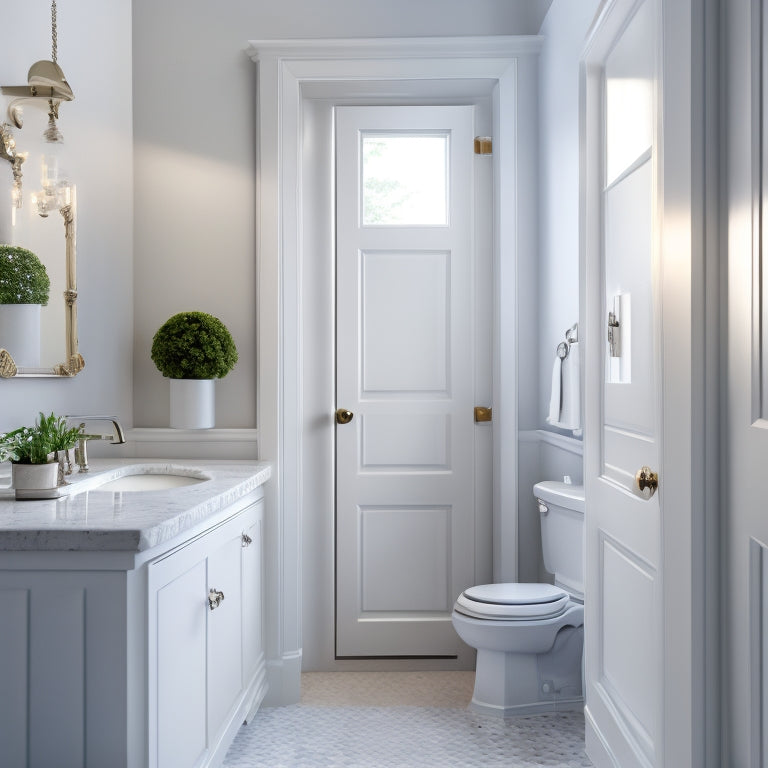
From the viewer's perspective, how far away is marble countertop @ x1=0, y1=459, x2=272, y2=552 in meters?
1.43

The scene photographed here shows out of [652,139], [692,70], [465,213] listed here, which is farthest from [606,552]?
[465,213]

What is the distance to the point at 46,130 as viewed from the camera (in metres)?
2.16

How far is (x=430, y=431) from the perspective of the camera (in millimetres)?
2973

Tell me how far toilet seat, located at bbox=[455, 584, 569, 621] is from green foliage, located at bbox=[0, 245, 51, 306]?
5.30 feet

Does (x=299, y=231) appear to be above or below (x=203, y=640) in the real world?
above

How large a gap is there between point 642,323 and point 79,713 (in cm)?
142

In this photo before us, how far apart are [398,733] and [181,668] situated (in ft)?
3.28

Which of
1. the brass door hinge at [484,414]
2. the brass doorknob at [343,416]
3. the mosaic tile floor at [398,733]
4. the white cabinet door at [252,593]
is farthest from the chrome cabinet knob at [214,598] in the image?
the brass door hinge at [484,414]

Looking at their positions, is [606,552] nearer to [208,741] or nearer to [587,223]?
[587,223]

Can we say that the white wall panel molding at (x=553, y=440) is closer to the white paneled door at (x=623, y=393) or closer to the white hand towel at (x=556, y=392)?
the white hand towel at (x=556, y=392)

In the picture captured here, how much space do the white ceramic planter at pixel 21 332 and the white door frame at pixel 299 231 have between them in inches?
31.1

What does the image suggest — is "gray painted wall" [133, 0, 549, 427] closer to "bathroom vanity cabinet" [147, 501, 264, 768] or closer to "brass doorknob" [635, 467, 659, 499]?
"bathroom vanity cabinet" [147, 501, 264, 768]

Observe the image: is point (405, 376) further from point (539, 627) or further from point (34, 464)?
point (34, 464)

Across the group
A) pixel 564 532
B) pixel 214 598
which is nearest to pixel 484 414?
pixel 564 532
